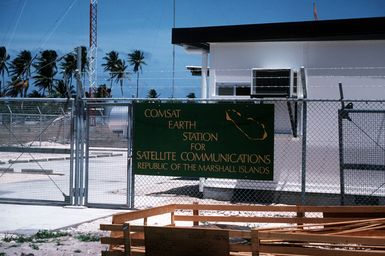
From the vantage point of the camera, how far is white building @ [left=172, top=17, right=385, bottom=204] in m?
12.0

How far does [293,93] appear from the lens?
524 inches

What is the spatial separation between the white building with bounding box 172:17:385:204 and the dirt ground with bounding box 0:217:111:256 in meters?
4.10

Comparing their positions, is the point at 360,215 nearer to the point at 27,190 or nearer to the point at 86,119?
the point at 86,119

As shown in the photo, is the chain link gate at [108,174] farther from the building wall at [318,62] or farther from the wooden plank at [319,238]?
the wooden plank at [319,238]

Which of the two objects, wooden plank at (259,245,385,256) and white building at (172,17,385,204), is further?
white building at (172,17,385,204)

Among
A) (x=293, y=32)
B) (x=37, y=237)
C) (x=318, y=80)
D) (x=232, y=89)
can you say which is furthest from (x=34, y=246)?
(x=293, y=32)

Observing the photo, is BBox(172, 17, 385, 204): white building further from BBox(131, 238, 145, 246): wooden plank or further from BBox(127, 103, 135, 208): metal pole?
BBox(131, 238, 145, 246): wooden plank

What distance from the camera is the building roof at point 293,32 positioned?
12.2 metres

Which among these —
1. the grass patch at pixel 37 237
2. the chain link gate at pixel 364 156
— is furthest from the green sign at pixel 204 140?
the grass patch at pixel 37 237

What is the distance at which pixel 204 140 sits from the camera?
10797mm

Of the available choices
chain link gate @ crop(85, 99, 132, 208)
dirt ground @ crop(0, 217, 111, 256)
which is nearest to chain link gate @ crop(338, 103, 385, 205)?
chain link gate @ crop(85, 99, 132, 208)

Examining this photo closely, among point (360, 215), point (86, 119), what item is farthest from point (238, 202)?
point (360, 215)

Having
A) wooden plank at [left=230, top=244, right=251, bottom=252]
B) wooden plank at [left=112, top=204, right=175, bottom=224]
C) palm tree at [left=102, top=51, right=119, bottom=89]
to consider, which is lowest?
wooden plank at [left=230, top=244, right=251, bottom=252]

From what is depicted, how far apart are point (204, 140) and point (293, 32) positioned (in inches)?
144
